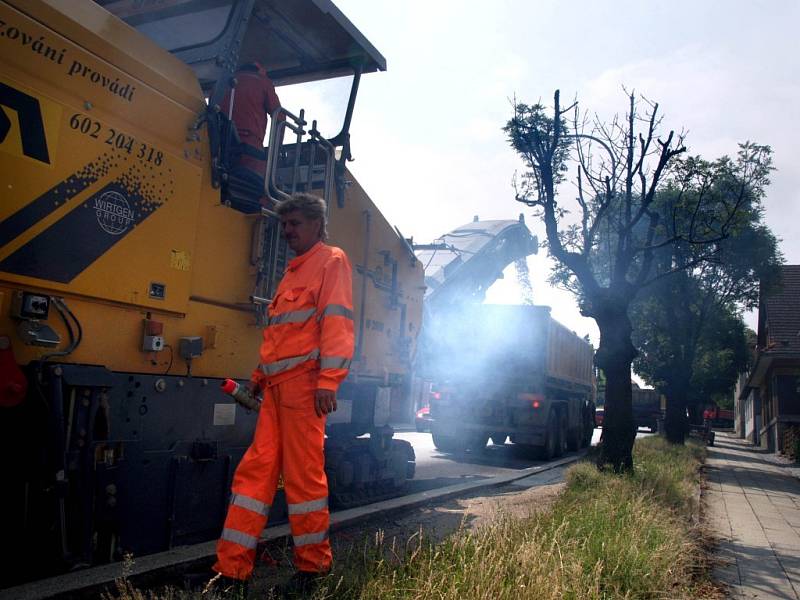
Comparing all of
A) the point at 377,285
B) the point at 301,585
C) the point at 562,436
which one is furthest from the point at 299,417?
the point at 562,436

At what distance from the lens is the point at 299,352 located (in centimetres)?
340

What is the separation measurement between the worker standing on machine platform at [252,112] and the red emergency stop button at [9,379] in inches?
75.2

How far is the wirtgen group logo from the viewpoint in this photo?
3.57 meters

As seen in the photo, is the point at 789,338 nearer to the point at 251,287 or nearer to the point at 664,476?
the point at 664,476

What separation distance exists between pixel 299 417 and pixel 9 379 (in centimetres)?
133

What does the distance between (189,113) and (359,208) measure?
2.15 metres

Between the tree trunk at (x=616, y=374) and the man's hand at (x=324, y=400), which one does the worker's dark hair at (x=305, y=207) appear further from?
the tree trunk at (x=616, y=374)

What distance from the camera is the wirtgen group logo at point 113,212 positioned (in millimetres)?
3572

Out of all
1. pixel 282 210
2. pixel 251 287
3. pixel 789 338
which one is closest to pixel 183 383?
pixel 251 287

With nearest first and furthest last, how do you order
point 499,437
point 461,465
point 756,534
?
1. point 756,534
2. point 461,465
3. point 499,437

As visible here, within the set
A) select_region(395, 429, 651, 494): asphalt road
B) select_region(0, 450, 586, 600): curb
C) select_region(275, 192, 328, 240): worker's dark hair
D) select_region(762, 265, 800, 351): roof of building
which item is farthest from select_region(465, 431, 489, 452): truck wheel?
select_region(762, 265, 800, 351): roof of building

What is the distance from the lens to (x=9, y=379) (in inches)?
124

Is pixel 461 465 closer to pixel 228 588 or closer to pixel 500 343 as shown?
pixel 500 343

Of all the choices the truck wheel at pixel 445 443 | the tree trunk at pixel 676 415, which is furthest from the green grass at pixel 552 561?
the tree trunk at pixel 676 415
